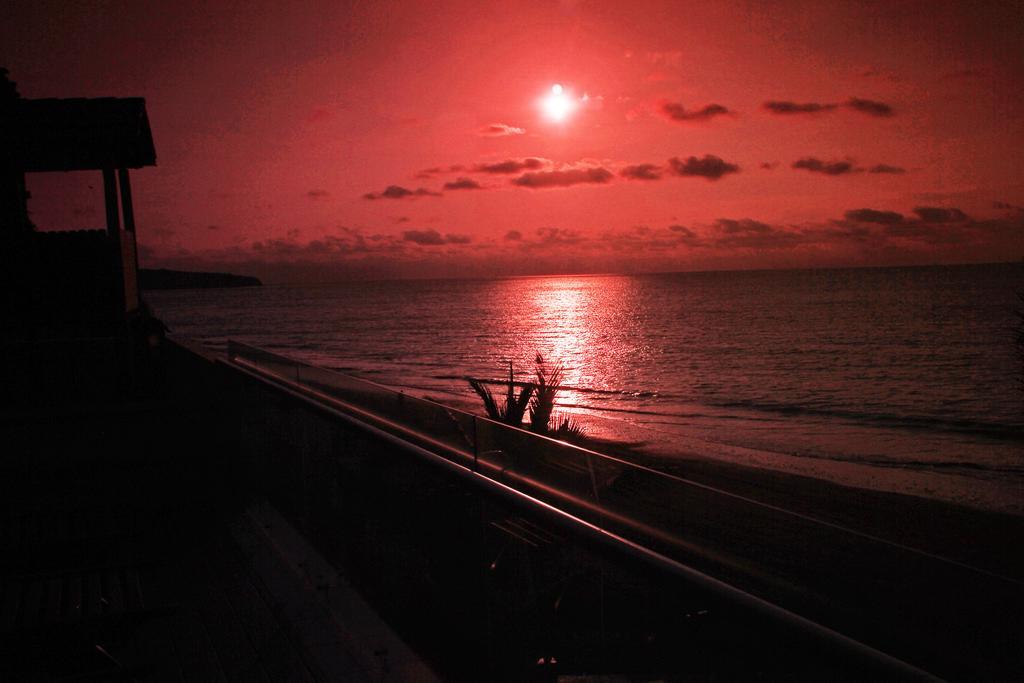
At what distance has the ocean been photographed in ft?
57.3

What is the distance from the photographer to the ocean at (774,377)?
687 inches

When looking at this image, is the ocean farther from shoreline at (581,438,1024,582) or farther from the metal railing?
the metal railing

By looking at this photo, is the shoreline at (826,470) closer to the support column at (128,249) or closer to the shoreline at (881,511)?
the shoreline at (881,511)

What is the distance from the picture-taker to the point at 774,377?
3431 centimetres

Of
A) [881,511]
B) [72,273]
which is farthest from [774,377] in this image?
[72,273]

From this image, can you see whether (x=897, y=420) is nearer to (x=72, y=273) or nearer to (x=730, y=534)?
(x=730, y=534)

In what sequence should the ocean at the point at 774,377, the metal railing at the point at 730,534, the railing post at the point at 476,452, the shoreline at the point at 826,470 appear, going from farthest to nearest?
the ocean at the point at 774,377, the shoreline at the point at 826,470, the railing post at the point at 476,452, the metal railing at the point at 730,534

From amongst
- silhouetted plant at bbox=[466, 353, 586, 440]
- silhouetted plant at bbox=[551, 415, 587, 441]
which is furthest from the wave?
silhouetted plant at bbox=[466, 353, 586, 440]

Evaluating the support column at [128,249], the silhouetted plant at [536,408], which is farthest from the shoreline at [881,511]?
the support column at [128,249]

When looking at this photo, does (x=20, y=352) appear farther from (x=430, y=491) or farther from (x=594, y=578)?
(x=594, y=578)

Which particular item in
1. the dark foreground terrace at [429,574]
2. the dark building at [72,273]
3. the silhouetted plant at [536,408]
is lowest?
the silhouetted plant at [536,408]

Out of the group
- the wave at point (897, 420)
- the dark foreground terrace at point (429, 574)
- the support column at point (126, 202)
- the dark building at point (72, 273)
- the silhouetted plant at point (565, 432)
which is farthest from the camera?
the wave at point (897, 420)

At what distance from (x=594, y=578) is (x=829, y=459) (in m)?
17.3

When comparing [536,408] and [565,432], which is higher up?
[536,408]
